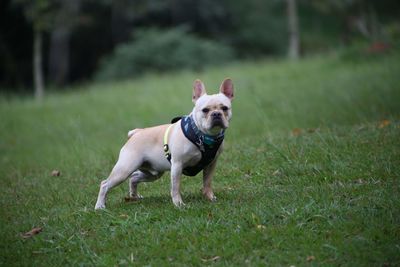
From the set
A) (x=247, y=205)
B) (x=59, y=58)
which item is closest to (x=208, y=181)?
(x=247, y=205)

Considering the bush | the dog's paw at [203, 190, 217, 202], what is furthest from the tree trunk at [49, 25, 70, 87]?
the dog's paw at [203, 190, 217, 202]

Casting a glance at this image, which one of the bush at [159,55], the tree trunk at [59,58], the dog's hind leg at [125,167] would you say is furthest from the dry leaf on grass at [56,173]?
the tree trunk at [59,58]

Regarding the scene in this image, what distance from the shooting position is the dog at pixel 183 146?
6430 mm

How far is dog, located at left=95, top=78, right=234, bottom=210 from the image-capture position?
21.1 feet

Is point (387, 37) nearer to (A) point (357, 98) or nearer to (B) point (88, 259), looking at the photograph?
(A) point (357, 98)

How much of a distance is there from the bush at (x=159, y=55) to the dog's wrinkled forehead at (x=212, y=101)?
Answer: 78.3ft

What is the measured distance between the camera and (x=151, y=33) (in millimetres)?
31359

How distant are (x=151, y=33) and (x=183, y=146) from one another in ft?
84.2

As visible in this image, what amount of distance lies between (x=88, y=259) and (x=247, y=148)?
4.34 meters

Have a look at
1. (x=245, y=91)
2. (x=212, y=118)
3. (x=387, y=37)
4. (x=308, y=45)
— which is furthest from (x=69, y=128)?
(x=308, y=45)

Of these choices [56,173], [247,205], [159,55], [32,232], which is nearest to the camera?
[32,232]

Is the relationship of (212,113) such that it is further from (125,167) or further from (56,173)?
(56,173)

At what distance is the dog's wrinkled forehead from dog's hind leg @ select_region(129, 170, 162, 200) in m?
1.17

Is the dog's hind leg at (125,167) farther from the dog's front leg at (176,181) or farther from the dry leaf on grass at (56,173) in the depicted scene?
the dry leaf on grass at (56,173)
